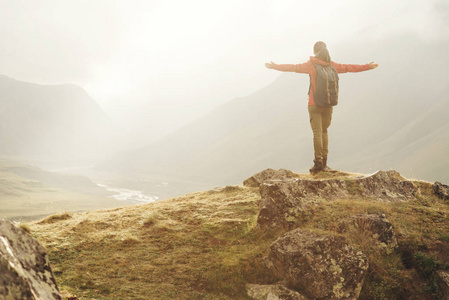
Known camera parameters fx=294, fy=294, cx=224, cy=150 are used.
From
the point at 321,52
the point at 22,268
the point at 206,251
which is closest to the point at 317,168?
the point at 321,52

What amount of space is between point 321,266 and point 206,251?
3415 millimetres

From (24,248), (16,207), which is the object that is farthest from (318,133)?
(16,207)

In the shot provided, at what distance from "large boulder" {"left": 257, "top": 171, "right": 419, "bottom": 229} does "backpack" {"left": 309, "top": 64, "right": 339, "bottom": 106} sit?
344 centimetres

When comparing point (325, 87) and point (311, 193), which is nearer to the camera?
point (311, 193)

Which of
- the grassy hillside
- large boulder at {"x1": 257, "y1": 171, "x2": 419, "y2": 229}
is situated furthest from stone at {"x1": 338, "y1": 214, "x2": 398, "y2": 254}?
large boulder at {"x1": 257, "y1": 171, "x2": 419, "y2": 229}

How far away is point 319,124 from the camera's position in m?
12.8

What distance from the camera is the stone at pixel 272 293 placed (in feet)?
20.7

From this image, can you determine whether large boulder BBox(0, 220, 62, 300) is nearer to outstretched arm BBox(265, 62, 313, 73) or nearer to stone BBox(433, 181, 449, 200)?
outstretched arm BBox(265, 62, 313, 73)

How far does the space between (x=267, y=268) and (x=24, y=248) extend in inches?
210

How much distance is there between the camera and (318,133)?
1282 centimetres

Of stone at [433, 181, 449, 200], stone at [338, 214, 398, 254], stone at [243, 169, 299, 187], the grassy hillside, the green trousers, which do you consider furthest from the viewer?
stone at [243, 169, 299, 187]

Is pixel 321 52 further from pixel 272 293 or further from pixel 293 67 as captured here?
pixel 272 293

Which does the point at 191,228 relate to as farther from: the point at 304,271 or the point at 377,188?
the point at 377,188

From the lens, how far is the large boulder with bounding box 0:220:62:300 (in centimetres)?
361
